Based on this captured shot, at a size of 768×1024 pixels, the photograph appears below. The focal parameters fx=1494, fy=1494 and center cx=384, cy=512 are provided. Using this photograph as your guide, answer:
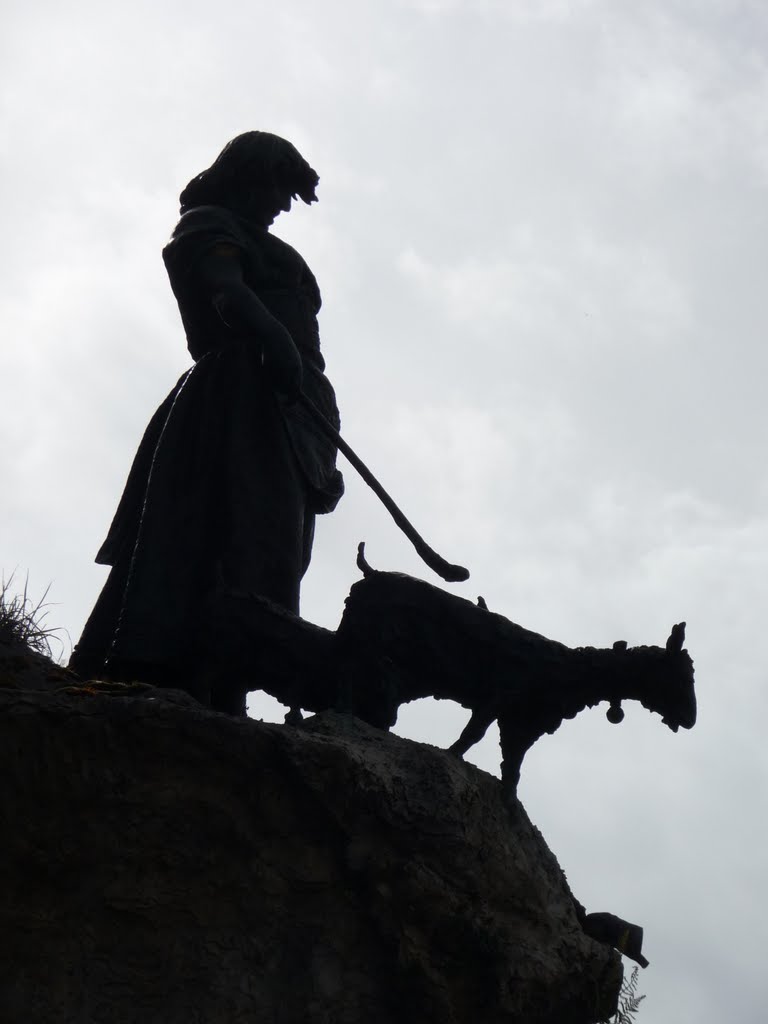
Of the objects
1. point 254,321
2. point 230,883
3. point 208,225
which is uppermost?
point 208,225

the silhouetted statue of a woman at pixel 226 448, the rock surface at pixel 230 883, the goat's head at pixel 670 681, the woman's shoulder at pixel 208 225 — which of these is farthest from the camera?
the woman's shoulder at pixel 208 225

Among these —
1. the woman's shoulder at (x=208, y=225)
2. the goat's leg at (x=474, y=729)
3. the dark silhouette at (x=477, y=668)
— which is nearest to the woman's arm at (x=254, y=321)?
the woman's shoulder at (x=208, y=225)

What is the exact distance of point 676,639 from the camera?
4.90m

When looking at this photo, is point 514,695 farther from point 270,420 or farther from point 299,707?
point 270,420

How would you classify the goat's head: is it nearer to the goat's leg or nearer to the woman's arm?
the goat's leg

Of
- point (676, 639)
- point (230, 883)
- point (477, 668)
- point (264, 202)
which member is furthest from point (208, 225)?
point (230, 883)

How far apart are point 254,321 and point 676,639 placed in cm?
222

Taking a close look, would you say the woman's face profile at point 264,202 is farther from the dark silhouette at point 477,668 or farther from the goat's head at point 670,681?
the goat's head at point 670,681

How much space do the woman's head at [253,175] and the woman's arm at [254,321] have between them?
66cm

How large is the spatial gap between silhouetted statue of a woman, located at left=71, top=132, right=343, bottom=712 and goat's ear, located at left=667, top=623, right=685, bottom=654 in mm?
1578

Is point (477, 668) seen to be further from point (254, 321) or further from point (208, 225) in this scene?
point (208, 225)

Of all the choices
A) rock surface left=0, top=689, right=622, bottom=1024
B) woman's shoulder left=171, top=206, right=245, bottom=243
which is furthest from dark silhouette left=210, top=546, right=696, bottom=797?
woman's shoulder left=171, top=206, right=245, bottom=243

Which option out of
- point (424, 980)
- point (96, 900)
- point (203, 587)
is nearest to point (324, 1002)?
point (424, 980)

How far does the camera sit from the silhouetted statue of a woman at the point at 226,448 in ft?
19.1
